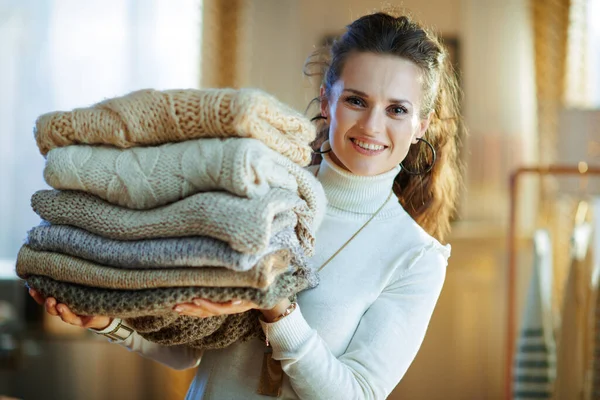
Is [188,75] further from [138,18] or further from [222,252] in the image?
[222,252]

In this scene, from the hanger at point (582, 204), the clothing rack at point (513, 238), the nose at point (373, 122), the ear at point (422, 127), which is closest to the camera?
the nose at point (373, 122)

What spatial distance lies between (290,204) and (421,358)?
3.10 m

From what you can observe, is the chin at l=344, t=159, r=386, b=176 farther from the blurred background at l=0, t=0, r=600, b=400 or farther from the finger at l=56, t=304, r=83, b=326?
the blurred background at l=0, t=0, r=600, b=400

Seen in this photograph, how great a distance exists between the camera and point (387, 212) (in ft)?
4.06

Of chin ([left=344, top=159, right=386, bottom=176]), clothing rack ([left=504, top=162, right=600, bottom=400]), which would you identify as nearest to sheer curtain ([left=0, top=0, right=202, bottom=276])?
clothing rack ([left=504, top=162, right=600, bottom=400])

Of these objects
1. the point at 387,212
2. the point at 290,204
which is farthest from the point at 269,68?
the point at 290,204

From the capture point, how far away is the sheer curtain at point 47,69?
3.54 metres

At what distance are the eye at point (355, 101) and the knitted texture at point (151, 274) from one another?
0.32m

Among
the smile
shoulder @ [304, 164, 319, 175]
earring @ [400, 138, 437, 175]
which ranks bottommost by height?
shoulder @ [304, 164, 319, 175]

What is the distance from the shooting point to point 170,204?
924 mm

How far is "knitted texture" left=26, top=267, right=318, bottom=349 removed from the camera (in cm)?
92

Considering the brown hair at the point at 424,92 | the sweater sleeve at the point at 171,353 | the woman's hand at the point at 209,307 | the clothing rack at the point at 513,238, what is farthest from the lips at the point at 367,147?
the clothing rack at the point at 513,238

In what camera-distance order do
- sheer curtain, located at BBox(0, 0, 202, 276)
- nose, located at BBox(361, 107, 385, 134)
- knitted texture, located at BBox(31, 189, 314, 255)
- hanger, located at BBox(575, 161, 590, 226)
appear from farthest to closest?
1. sheer curtain, located at BBox(0, 0, 202, 276)
2. hanger, located at BBox(575, 161, 590, 226)
3. nose, located at BBox(361, 107, 385, 134)
4. knitted texture, located at BBox(31, 189, 314, 255)

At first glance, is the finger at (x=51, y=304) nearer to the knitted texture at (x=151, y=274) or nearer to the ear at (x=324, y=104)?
the knitted texture at (x=151, y=274)
